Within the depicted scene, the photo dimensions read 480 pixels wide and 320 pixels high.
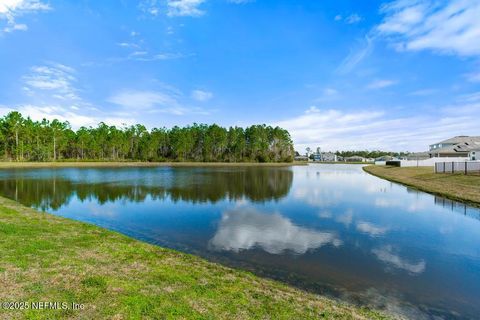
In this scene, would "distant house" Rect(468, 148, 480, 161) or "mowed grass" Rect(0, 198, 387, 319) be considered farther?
"distant house" Rect(468, 148, 480, 161)

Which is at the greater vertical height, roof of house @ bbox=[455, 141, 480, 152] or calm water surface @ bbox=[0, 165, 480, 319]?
roof of house @ bbox=[455, 141, 480, 152]

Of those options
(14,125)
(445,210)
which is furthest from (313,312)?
(14,125)

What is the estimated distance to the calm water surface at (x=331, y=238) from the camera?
8.47m

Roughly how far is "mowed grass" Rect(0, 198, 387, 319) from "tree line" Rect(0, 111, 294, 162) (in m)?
115

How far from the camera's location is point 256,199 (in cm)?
2502

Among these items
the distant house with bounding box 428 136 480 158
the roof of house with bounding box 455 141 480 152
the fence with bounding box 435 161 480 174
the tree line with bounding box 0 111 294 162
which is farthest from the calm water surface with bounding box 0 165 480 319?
the tree line with bounding box 0 111 294 162

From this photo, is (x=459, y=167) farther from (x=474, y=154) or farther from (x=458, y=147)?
(x=458, y=147)

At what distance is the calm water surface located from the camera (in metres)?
8.47

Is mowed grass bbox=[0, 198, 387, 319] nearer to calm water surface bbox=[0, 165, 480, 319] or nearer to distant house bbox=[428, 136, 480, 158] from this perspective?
calm water surface bbox=[0, 165, 480, 319]

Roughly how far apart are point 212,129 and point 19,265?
121423 millimetres

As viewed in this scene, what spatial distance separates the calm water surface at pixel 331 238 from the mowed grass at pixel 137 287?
60.9 inches

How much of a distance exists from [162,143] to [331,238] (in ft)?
409

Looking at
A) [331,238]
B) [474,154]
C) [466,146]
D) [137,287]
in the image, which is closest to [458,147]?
[466,146]

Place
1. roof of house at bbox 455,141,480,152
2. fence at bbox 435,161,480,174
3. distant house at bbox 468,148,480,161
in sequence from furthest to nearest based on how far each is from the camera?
roof of house at bbox 455,141,480,152
distant house at bbox 468,148,480,161
fence at bbox 435,161,480,174
